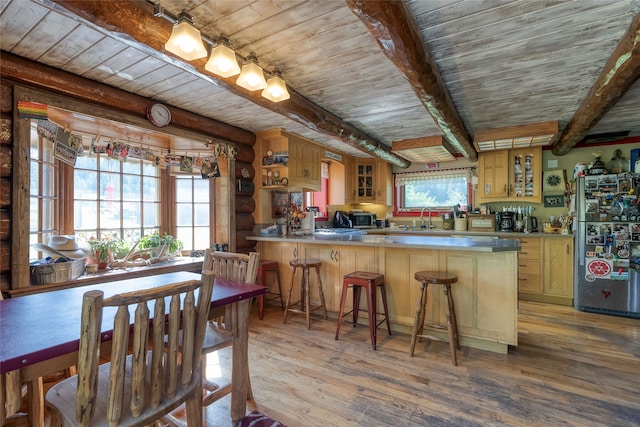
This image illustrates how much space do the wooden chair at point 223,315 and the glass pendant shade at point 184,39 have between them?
4.04 ft

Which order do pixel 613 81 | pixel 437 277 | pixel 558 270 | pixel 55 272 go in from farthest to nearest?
pixel 558 270 → pixel 437 277 → pixel 55 272 → pixel 613 81

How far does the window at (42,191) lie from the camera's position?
2.49 meters

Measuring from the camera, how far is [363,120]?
11.8 feet

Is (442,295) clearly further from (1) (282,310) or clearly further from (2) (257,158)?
(2) (257,158)

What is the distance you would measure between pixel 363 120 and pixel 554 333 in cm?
303

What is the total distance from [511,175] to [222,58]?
4724 millimetres

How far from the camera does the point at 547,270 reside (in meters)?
4.19

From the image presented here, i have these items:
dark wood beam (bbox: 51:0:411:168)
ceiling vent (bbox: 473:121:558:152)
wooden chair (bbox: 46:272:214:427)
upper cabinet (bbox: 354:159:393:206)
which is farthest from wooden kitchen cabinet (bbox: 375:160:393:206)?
wooden chair (bbox: 46:272:214:427)

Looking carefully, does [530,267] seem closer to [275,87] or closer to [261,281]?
[261,281]

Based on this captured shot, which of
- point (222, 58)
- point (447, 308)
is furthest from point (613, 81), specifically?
point (222, 58)

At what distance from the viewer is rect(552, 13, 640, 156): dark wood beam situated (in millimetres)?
1752

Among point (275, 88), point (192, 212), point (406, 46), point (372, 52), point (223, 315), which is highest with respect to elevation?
point (372, 52)

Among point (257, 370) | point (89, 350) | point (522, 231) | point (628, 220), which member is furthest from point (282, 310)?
point (628, 220)

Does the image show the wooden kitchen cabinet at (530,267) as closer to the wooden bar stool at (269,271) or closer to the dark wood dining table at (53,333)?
the wooden bar stool at (269,271)
